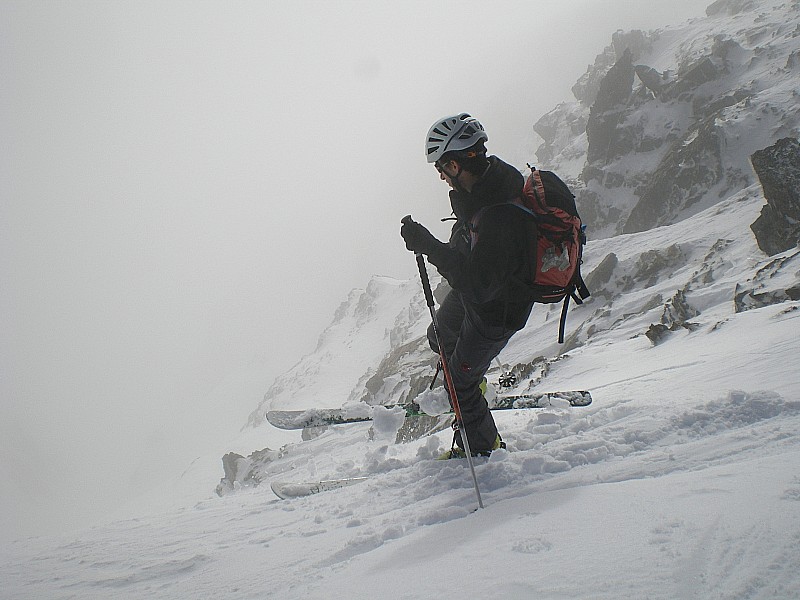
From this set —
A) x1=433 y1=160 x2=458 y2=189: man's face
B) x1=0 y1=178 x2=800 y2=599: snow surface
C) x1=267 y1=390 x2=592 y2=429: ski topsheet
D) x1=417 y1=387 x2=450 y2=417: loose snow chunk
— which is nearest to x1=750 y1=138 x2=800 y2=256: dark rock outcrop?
x1=0 y1=178 x2=800 y2=599: snow surface

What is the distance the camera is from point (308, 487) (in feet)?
16.7

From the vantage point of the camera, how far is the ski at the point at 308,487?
192 inches

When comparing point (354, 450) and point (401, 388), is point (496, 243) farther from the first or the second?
point (401, 388)

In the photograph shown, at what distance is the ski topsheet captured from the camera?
5.36m

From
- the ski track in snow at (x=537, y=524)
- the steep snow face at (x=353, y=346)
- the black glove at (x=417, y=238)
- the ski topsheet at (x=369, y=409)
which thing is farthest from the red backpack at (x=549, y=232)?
the steep snow face at (x=353, y=346)

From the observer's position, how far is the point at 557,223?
11.6 ft

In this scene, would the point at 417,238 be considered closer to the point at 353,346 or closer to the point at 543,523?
the point at 543,523

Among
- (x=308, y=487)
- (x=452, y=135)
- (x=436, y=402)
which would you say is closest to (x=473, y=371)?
(x=436, y=402)

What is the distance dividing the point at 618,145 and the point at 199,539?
80.8 metres

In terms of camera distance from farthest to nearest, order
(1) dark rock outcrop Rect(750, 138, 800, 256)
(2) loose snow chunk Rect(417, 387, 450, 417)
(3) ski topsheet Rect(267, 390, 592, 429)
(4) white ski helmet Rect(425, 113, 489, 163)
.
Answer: (1) dark rock outcrop Rect(750, 138, 800, 256) < (3) ski topsheet Rect(267, 390, 592, 429) < (2) loose snow chunk Rect(417, 387, 450, 417) < (4) white ski helmet Rect(425, 113, 489, 163)

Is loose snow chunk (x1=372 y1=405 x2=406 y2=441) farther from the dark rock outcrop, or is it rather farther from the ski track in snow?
the dark rock outcrop

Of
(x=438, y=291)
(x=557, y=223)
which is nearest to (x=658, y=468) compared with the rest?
(x=557, y=223)

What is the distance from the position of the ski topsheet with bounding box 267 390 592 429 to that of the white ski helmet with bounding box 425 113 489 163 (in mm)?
3047

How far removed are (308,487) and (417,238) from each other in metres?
3.35
